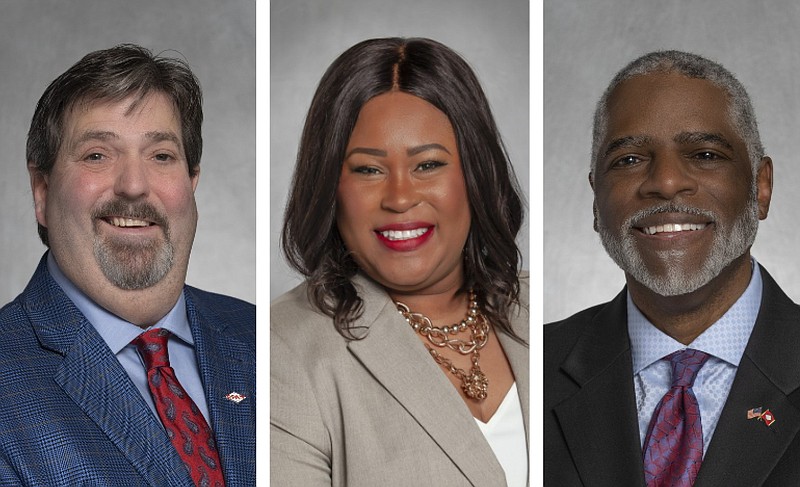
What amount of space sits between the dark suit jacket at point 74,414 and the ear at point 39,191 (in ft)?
0.46

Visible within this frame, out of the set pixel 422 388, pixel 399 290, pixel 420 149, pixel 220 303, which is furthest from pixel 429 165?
pixel 220 303

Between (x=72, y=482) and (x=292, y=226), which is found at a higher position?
(x=292, y=226)

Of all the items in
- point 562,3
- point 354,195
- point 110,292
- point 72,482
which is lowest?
point 72,482

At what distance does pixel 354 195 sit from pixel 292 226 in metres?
0.21

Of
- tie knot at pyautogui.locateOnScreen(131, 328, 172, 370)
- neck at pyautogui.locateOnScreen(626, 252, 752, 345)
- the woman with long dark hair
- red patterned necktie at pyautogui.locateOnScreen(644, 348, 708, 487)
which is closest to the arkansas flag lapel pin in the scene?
red patterned necktie at pyautogui.locateOnScreen(644, 348, 708, 487)

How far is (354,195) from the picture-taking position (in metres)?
3.24

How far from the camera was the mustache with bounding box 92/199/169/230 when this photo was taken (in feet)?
10.3

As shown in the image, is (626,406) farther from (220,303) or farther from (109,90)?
(109,90)

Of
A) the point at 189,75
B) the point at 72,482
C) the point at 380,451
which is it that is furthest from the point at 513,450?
the point at 189,75

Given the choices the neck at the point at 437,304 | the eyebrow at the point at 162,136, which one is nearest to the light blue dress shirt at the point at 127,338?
the eyebrow at the point at 162,136

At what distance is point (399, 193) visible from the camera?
10.6 ft

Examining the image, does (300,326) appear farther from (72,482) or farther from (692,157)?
(692,157)

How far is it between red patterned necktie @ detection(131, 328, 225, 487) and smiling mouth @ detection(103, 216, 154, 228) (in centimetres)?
30

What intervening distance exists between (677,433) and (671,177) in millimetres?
719
